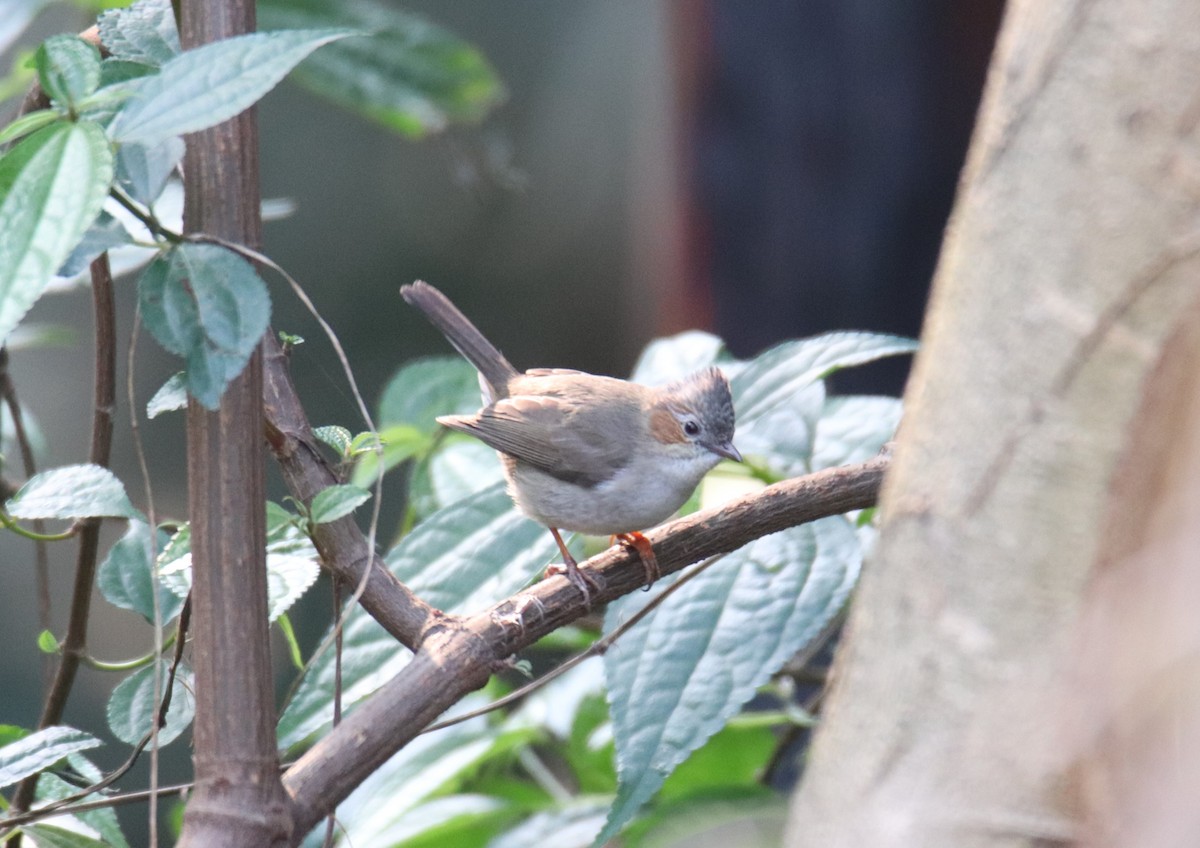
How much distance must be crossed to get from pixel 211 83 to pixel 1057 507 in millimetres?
763

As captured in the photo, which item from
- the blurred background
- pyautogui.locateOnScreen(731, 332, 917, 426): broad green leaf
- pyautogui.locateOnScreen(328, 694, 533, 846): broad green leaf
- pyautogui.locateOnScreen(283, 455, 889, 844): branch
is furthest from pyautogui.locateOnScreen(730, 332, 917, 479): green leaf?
the blurred background

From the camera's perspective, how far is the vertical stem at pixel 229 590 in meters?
1.00

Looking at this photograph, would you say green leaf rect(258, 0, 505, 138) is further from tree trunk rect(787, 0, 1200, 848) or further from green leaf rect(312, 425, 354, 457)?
tree trunk rect(787, 0, 1200, 848)

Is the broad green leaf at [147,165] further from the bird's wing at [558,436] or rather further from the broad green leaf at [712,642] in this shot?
the bird's wing at [558,436]

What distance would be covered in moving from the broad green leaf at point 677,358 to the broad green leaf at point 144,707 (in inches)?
39.6

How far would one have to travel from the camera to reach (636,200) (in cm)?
549

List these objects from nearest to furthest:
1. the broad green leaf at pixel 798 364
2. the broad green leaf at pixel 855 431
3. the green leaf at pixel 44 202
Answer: the green leaf at pixel 44 202, the broad green leaf at pixel 798 364, the broad green leaf at pixel 855 431

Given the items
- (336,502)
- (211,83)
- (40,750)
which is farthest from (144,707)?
(211,83)

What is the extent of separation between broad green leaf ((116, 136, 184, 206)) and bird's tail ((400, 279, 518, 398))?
1.32 metres

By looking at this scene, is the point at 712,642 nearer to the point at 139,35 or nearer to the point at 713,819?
the point at 713,819

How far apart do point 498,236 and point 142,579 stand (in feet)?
15.5

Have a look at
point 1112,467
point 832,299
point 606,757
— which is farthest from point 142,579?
point 832,299

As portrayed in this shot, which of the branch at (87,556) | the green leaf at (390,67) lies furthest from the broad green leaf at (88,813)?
the green leaf at (390,67)

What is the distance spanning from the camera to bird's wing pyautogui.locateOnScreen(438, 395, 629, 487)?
263cm
